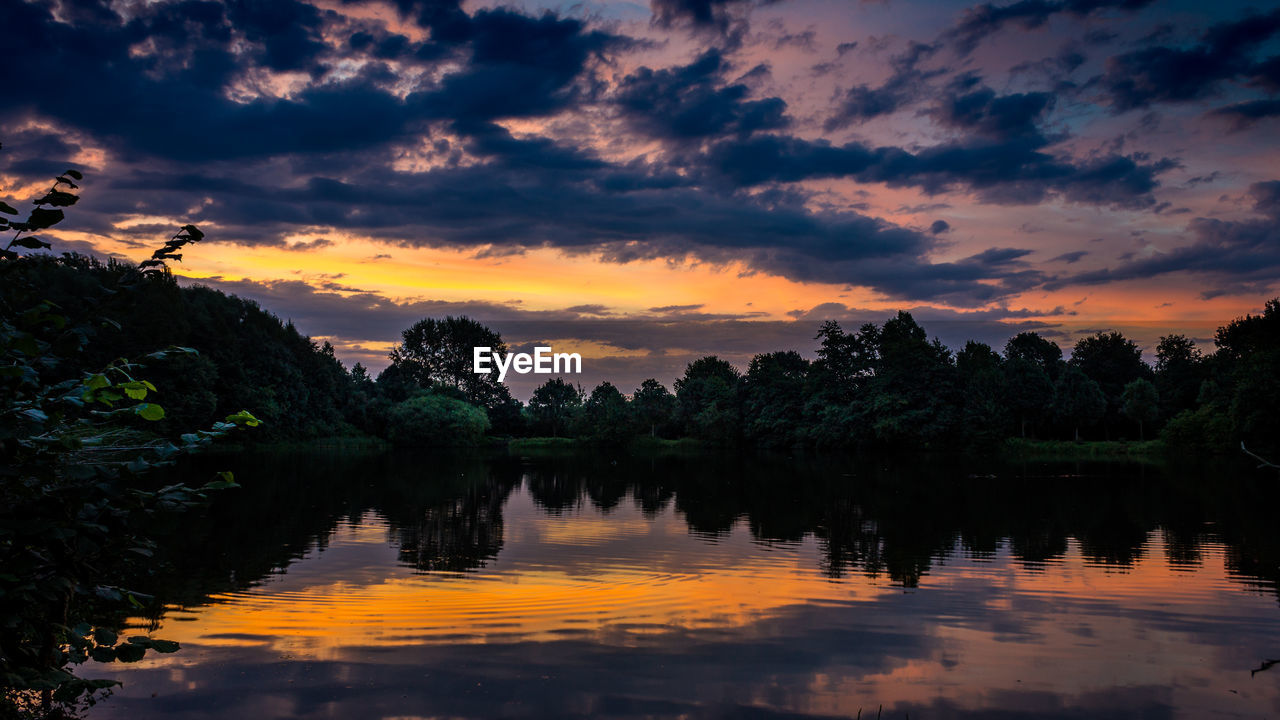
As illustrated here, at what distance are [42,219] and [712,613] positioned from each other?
10.3 meters

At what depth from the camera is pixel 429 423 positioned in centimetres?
8888

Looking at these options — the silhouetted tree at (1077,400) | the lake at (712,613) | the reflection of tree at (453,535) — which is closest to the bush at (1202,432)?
the silhouetted tree at (1077,400)

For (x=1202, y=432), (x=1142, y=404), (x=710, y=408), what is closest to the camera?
(x=1202, y=432)

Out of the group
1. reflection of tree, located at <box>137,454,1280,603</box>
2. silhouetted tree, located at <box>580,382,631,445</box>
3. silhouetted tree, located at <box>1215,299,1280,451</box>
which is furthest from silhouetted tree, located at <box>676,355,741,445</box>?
silhouetted tree, located at <box>1215,299,1280,451</box>

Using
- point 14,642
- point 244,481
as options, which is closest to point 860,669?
point 14,642

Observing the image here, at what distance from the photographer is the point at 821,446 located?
273 ft

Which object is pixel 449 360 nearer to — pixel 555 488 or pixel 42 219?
pixel 555 488

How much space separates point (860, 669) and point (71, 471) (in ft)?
27.6

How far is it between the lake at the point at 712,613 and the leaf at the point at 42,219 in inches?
218

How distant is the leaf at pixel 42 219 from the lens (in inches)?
155

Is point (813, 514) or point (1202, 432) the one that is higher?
point (1202, 432)

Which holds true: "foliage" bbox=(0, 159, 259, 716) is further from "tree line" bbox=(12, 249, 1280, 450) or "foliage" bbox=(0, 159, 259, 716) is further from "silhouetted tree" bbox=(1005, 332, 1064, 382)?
"silhouetted tree" bbox=(1005, 332, 1064, 382)

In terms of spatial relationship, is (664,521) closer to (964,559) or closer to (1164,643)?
(964,559)

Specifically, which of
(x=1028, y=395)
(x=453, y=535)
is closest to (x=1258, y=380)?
(x=1028, y=395)
